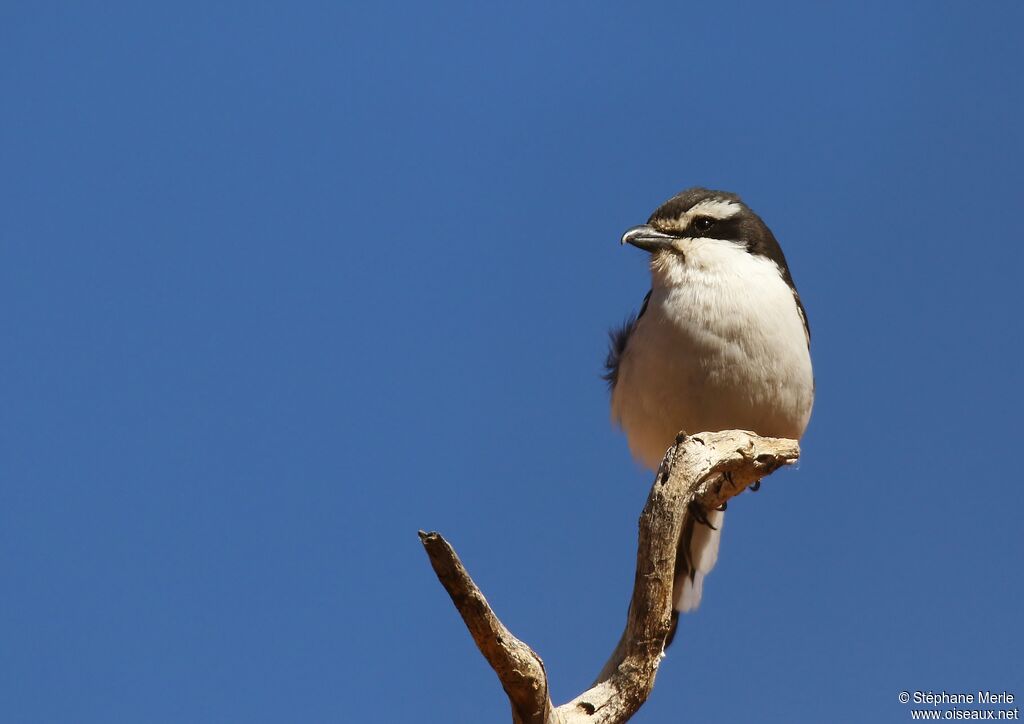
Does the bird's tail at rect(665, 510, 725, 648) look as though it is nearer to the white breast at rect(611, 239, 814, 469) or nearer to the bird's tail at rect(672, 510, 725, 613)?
the bird's tail at rect(672, 510, 725, 613)

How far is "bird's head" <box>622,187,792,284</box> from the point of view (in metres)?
7.14

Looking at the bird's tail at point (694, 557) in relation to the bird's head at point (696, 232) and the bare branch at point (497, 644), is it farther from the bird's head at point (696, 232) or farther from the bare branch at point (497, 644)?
the bare branch at point (497, 644)

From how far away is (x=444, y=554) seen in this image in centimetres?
475

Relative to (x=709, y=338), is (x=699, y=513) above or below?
below

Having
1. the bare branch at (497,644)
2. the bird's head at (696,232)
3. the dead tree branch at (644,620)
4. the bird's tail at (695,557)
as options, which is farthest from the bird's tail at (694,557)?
the bare branch at (497,644)

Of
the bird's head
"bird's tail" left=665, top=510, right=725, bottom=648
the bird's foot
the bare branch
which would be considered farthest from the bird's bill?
the bare branch

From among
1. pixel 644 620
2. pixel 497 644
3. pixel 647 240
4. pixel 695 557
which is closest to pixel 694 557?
pixel 695 557

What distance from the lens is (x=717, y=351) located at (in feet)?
22.1

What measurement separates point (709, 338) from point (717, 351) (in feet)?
0.28

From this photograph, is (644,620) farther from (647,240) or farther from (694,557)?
(647,240)

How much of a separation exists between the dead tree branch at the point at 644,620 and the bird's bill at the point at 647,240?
133cm

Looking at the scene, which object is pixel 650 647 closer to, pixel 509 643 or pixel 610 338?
pixel 509 643

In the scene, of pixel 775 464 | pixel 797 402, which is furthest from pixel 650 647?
pixel 797 402

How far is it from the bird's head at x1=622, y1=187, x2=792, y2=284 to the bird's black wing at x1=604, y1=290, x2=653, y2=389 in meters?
0.42
